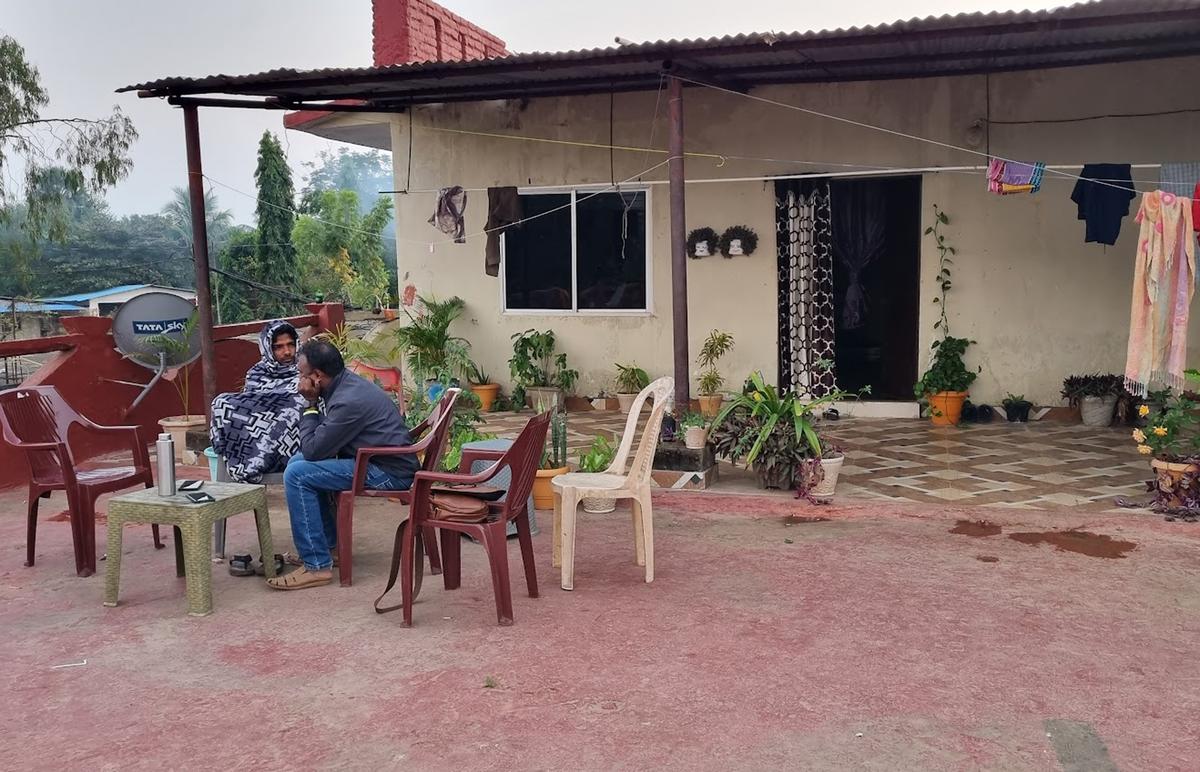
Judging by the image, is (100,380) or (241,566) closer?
(241,566)

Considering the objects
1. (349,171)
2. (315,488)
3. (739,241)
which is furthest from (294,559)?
(349,171)

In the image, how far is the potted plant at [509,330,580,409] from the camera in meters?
9.67

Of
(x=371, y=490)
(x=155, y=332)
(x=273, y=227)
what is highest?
(x=273, y=227)

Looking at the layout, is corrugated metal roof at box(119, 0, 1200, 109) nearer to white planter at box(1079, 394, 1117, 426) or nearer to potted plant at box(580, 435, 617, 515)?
potted plant at box(580, 435, 617, 515)

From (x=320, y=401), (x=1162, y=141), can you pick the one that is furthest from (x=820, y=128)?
(x=320, y=401)

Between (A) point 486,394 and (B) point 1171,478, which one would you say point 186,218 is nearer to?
(A) point 486,394

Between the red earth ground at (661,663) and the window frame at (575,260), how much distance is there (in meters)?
4.53

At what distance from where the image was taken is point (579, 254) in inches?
384

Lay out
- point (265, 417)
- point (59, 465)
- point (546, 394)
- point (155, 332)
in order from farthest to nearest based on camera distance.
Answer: point (546, 394), point (155, 332), point (265, 417), point (59, 465)

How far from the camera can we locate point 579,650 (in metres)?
3.74

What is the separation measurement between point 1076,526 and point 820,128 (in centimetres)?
A: 467

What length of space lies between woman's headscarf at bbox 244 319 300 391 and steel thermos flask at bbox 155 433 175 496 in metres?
1.18

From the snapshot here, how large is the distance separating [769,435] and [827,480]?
461mm

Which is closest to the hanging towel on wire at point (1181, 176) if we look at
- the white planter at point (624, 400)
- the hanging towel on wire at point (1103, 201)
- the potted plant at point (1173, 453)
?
the hanging towel on wire at point (1103, 201)
